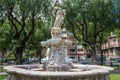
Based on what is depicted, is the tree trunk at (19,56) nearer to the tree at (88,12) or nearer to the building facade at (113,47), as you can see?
the tree at (88,12)

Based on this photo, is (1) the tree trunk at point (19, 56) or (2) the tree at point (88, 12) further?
(2) the tree at point (88, 12)

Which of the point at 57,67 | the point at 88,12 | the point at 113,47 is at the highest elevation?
the point at 88,12

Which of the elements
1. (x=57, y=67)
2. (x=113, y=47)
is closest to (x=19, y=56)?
(x=57, y=67)

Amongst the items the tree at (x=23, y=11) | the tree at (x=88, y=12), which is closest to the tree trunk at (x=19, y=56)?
the tree at (x=23, y=11)

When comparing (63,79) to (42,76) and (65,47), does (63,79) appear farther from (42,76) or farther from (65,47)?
(65,47)

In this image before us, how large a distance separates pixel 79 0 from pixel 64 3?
79.7 inches

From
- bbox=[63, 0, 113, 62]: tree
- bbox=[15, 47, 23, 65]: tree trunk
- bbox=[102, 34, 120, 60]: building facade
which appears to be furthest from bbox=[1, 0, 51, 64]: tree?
bbox=[102, 34, 120, 60]: building facade

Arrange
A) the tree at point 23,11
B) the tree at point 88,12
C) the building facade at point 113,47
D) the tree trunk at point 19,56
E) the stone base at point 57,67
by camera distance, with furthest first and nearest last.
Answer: the building facade at point 113,47
the tree at point 88,12
the tree trunk at point 19,56
the tree at point 23,11
the stone base at point 57,67

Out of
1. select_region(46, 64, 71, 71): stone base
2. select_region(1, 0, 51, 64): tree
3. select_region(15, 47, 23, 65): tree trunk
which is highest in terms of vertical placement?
select_region(1, 0, 51, 64): tree

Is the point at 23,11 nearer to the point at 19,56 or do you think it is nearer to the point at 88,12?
the point at 19,56

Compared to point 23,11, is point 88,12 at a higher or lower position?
higher

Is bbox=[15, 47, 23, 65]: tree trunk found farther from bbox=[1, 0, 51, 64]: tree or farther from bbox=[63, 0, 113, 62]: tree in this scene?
bbox=[63, 0, 113, 62]: tree

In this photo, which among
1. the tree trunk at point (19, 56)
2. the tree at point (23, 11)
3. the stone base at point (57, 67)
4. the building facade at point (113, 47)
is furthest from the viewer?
the building facade at point (113, 47)

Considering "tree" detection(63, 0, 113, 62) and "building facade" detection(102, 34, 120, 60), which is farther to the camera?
"building facade" detection(102, 34, 120, 60)
